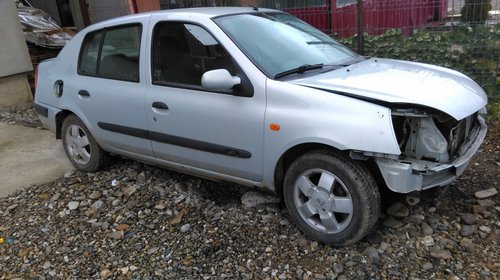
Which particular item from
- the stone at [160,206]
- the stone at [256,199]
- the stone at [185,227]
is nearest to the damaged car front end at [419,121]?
the stone at [256,199]

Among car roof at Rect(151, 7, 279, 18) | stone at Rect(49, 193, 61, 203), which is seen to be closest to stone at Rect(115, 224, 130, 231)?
stone at Rect(49, 193, 61, 203)

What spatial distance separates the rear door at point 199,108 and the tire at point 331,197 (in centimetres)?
33

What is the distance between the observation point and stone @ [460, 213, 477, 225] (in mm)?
3203

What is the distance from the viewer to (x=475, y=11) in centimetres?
536

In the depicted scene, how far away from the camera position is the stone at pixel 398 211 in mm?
3309

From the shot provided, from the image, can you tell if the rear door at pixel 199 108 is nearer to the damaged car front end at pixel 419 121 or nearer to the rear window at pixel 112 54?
the rear window at pixel 112 54

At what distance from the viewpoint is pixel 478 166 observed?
4.03 m

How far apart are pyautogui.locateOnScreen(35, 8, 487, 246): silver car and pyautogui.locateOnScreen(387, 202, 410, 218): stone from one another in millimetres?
362

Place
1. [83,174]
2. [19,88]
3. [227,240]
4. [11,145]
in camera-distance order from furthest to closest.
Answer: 1. [19,88]
2. [11,145]
3. [83,174]
4. [227,240]

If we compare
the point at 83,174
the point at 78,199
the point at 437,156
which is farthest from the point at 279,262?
the point at 83,174

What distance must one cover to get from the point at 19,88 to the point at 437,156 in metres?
7.30

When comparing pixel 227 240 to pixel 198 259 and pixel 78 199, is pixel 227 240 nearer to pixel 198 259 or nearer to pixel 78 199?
pixel 198 259

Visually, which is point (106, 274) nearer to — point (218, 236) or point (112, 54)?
point (218, 236)

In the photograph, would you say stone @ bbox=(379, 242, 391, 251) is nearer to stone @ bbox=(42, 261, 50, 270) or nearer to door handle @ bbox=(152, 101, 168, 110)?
door handle @ bbox=(152, 101, 168, 110)
